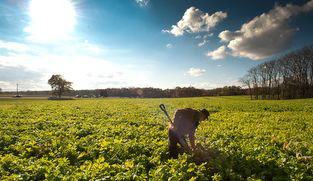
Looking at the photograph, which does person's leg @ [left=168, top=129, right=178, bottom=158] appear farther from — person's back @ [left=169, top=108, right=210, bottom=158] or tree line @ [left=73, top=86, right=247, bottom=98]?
tree line @ [left=73, top=86, right=247, bottom=98]

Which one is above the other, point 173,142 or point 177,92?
point 177,92

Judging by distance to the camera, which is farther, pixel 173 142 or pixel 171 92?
pixel 171 92

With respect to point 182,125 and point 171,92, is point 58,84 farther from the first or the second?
point 182,125

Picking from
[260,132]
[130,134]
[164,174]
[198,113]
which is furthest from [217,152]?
[260,132]

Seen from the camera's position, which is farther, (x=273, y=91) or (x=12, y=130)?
(x=273, y=91)

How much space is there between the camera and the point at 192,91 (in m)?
120

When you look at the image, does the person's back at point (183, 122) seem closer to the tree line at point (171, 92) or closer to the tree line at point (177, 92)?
the tree line at point (171, 92)

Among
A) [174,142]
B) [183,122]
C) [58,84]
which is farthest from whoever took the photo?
[58,84]

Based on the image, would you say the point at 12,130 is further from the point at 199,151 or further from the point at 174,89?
the point at 174,89

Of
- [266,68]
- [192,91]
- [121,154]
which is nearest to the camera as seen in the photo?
[121,154]

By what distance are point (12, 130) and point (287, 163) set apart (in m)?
14.1

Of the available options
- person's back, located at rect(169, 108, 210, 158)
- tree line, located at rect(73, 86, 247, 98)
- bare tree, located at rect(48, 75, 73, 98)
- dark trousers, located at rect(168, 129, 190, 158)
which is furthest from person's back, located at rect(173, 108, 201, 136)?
tree line, located at rect(73, 86, 247, 98)

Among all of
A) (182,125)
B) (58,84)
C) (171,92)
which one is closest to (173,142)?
(182,125)

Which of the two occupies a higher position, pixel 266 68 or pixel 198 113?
pixel 266 68
